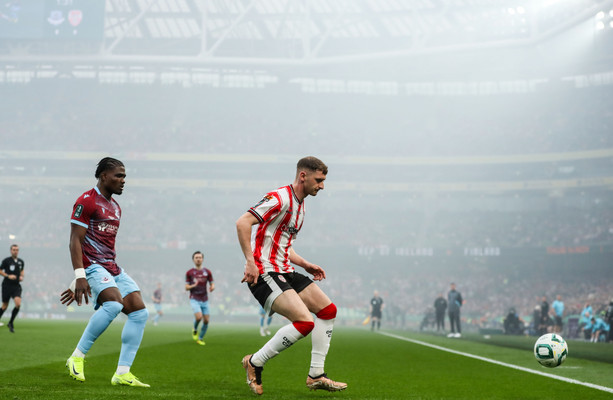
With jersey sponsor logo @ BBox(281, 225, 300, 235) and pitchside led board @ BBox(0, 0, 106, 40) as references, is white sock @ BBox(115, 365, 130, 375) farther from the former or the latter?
pitchside led board @ BBox(0, 0, 106, 40)

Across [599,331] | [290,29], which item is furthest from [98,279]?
[290,29]

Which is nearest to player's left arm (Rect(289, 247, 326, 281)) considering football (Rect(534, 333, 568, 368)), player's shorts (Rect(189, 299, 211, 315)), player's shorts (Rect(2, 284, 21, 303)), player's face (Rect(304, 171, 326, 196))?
player's face (Rect(304, 171, 326, 196))

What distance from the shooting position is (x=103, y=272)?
6539 millimetres

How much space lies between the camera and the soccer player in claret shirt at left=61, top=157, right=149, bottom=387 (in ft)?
21.0

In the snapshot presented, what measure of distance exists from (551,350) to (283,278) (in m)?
4.06

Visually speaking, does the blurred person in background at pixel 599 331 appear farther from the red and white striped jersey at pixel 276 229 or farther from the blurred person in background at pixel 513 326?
the red and white striped jersey at pixel 276 229

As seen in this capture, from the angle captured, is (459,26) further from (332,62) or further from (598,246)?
(598,246)

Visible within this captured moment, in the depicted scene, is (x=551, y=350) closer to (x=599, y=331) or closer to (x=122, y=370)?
(x=122, y=370)

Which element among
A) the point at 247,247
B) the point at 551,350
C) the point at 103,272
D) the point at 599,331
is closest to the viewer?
the point at 247,247

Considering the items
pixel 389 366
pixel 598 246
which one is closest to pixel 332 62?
pixel 598 246

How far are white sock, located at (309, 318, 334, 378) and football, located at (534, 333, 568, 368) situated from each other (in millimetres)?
3403

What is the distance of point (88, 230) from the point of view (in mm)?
6613

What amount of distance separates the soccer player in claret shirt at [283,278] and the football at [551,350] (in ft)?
11.2

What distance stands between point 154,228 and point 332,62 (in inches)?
777
